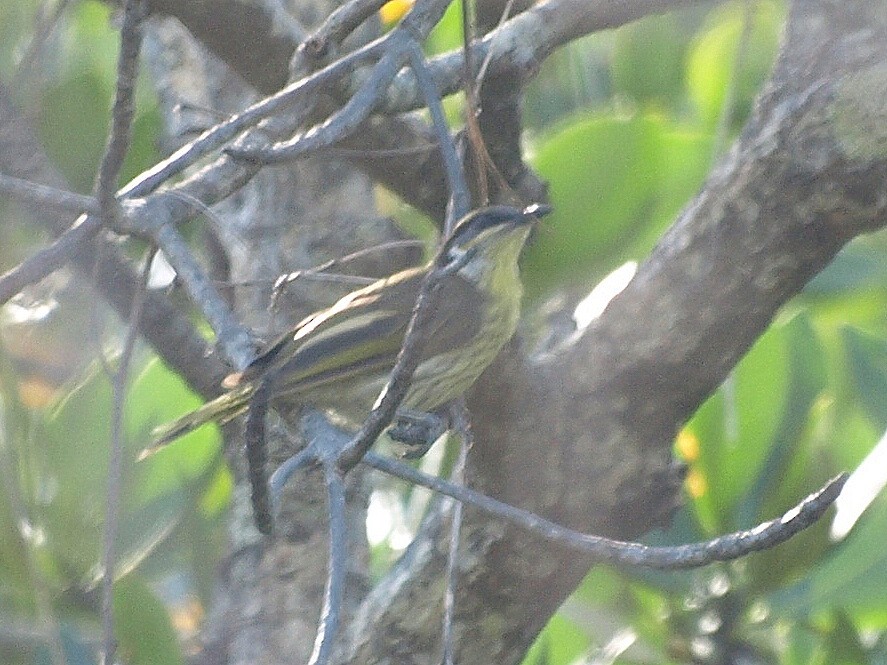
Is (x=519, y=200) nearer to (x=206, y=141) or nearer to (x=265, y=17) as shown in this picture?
(x=265, y=17)

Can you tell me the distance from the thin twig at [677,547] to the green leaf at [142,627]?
56.1 inches

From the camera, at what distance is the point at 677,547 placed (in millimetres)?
1552

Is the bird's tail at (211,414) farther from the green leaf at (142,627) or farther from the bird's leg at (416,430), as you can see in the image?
the green leaf at (142,627)

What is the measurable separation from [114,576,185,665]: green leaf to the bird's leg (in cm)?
87

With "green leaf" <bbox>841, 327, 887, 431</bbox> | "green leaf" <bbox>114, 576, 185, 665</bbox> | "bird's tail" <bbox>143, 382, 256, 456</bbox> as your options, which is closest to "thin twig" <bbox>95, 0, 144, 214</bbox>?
"bird's tail" <bbox>143, 382, 256, 456</bbox>

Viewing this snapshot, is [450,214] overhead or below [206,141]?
below

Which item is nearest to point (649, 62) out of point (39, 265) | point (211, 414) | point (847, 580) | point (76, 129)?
point (76, 129)

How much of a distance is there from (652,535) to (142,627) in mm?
1022

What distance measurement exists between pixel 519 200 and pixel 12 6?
2370 mm

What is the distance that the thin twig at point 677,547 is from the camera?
1.45 meters

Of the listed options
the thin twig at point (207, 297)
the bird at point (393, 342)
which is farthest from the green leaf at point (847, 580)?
the thin twig at point (207, 297)

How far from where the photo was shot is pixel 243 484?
9.76ft

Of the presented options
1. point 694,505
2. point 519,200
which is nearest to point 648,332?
A: point 519,200

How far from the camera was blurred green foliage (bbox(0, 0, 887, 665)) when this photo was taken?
9.90 ft
